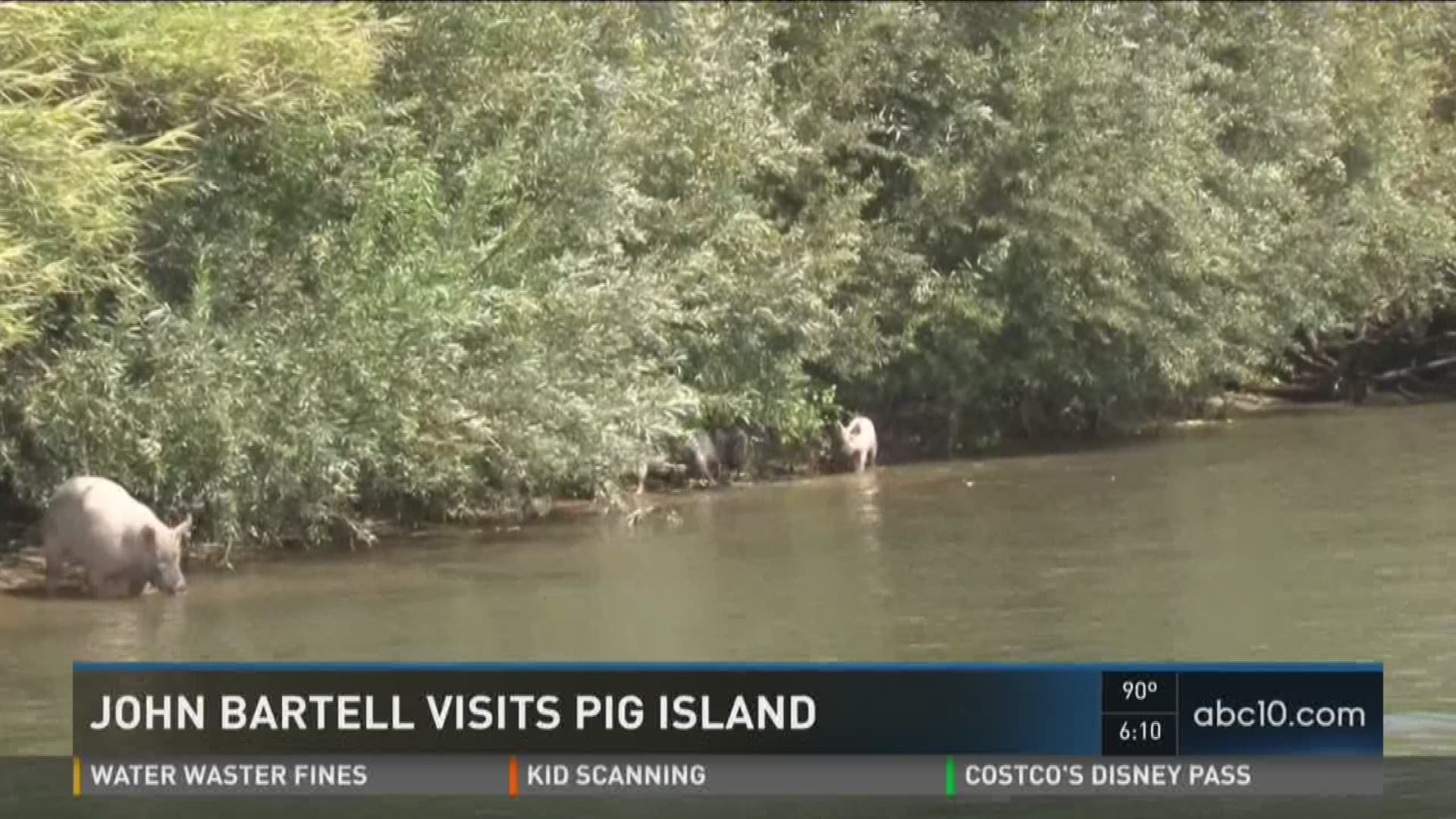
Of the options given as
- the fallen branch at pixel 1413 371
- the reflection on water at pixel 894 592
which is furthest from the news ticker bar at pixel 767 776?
the fallen branch at pixel 1413 371

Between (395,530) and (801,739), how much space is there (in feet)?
40.1

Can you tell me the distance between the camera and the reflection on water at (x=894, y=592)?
527 inches

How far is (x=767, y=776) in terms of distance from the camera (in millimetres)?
8656

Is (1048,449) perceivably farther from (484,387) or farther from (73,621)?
(73,621)

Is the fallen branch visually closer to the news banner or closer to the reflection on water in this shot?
the reflection on water

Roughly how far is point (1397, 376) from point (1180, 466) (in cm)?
974

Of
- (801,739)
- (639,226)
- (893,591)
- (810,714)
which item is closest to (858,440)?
Answer: (639,226)

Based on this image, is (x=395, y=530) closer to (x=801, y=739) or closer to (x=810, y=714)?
(x=810, y=714)

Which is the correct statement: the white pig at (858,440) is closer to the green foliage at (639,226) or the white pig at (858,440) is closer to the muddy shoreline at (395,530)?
the green foliage at (639,226)

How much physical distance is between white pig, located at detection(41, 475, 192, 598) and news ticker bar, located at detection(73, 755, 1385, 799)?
7982mm

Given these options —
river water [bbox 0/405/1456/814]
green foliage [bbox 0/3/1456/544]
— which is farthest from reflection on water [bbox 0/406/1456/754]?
green foliage [bbox 0/3/1456/544]

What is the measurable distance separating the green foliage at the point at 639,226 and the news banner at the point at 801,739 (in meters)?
7.89

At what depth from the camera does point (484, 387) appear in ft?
64.3

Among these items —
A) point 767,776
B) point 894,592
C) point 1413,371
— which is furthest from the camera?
point 1413,371
